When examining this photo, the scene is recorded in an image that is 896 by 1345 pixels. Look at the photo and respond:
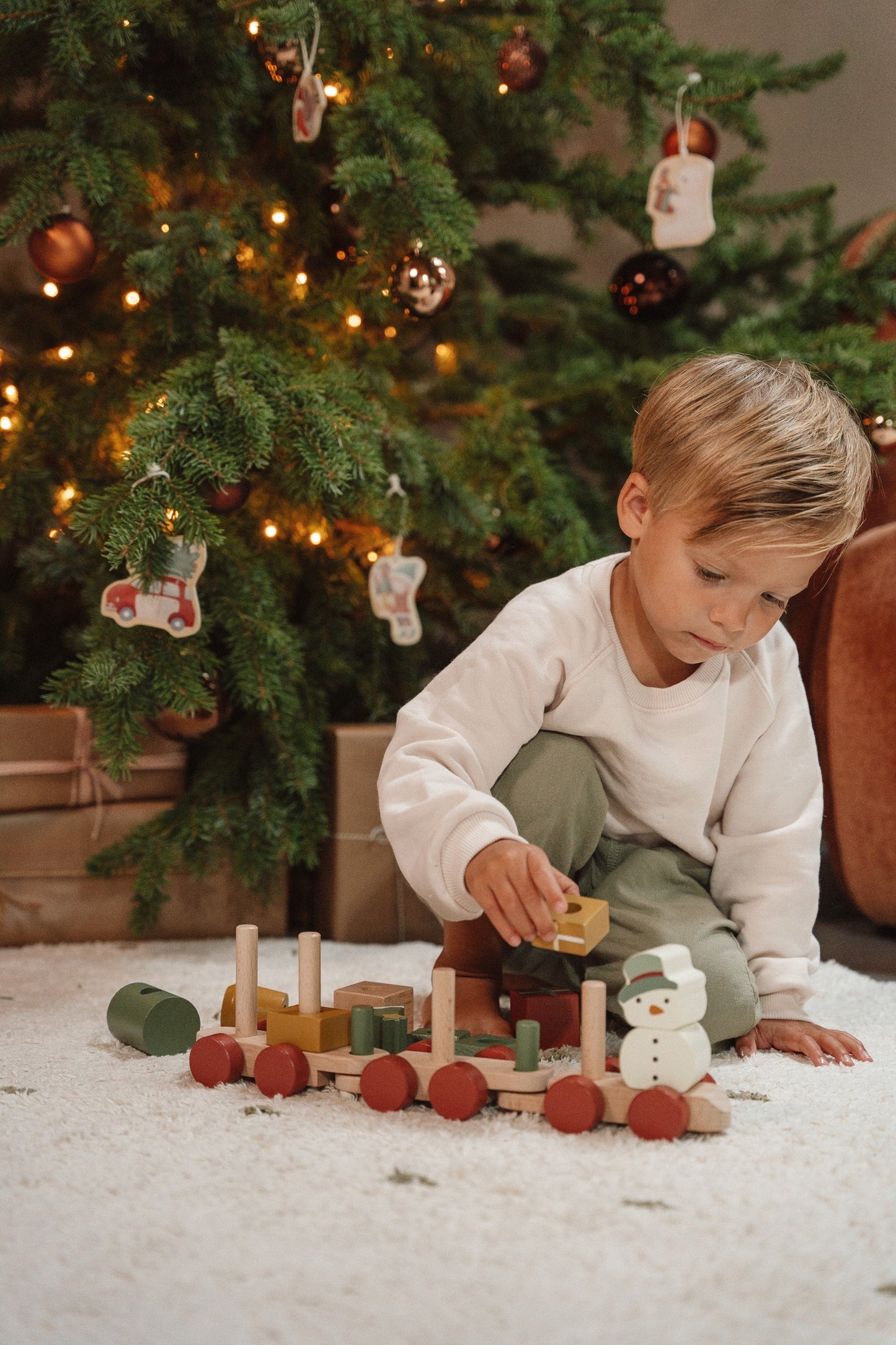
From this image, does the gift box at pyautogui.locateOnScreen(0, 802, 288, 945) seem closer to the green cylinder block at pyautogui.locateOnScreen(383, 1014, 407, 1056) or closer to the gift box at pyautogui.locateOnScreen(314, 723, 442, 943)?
the gift box at pyautogui.locateOnScreen(314, 723, 442, 943)

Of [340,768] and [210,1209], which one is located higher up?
[340,768]

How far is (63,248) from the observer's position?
3.84 feet

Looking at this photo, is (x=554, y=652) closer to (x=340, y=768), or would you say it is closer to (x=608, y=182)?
(x=340, y=768)

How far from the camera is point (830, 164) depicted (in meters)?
1.94

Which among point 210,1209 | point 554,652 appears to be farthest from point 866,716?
point 210,1209

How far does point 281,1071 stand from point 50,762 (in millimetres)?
581

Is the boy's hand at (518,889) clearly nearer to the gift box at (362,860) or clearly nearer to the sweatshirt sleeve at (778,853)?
the sweatshirt sleeve at (778,853)

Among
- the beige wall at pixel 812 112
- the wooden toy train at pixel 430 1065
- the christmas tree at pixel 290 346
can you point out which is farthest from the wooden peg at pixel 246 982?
the beige wall at pixel 812 112

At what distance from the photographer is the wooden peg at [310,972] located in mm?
766

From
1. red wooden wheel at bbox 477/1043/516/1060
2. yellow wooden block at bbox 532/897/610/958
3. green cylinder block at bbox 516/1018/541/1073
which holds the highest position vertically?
yellow wooden block at bbox 532/897/610/958

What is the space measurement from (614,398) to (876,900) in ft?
2.28

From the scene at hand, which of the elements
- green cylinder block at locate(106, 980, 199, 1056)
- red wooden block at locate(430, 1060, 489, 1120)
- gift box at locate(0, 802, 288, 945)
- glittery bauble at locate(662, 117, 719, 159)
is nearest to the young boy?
red wooden block at locate(430, 1060, 489, 1120)

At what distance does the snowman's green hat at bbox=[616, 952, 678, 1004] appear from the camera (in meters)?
0.67

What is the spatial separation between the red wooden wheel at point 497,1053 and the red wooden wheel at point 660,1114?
0.10 metres
